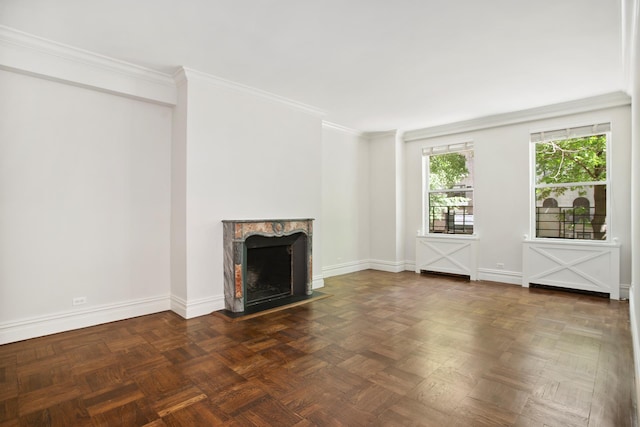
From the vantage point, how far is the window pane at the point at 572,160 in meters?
4.74

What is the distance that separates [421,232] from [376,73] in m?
3.53

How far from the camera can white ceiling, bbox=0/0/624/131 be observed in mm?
2559

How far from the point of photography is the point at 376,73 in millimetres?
3752

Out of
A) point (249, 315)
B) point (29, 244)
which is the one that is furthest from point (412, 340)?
point (29, 244)

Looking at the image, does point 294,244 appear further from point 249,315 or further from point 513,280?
point 513,280

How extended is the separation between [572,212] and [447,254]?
1.93 meters

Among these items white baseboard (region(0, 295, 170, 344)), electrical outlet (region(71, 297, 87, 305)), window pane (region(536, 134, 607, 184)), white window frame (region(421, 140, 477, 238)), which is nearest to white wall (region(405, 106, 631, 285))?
white window frame (region(421, 140, 477, 238))

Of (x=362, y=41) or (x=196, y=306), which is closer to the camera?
(x=362, y=41)

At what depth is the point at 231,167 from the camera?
4051mm

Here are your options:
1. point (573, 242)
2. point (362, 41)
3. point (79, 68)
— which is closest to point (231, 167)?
point (79, 68)

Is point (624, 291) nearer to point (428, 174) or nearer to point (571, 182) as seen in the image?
point (571, 182)

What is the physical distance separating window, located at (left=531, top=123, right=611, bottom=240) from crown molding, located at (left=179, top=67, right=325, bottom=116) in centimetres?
363

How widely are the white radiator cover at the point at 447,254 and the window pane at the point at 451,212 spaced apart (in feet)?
0.73

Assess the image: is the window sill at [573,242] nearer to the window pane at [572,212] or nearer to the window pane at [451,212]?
the window pane at [572,212]
